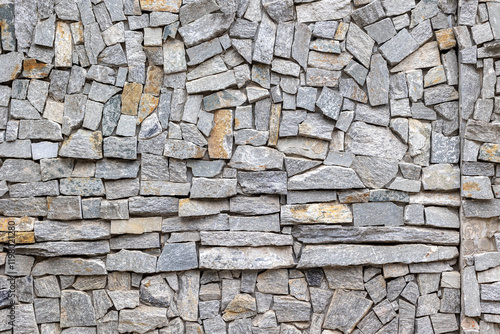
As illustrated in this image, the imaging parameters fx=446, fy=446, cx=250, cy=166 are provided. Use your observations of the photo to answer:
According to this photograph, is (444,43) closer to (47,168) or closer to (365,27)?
(365,27)

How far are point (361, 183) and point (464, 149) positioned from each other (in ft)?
2.26

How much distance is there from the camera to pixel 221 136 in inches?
111

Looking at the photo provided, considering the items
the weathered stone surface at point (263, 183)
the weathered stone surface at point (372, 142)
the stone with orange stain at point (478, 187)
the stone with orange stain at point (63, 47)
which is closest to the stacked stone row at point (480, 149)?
the stone with orange stain at point (478, 187)

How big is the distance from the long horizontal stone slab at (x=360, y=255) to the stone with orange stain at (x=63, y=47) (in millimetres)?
1924

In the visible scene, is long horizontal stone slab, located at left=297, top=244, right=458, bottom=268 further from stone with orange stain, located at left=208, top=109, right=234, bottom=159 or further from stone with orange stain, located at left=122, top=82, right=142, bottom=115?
stone with orange stain, located at left=122, top=82, right=142, bottom=115

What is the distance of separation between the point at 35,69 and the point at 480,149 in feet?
9.37

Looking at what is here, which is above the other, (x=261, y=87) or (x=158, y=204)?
(x=261, y=87)

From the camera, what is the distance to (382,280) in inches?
115

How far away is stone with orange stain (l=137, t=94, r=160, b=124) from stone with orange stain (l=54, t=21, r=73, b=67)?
0.51 meters

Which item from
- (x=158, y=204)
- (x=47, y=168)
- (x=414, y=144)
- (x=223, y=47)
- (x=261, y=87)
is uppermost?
(x=223, y=47)

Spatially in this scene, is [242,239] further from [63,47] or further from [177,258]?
[63,47]

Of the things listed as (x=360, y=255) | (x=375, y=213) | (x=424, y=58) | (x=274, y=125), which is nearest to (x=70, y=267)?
(x=274, y=125)

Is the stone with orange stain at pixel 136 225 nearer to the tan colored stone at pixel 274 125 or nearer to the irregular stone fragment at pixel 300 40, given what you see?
the tan colored stone at pixel 274 125

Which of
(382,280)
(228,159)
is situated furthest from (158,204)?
(382,280)
